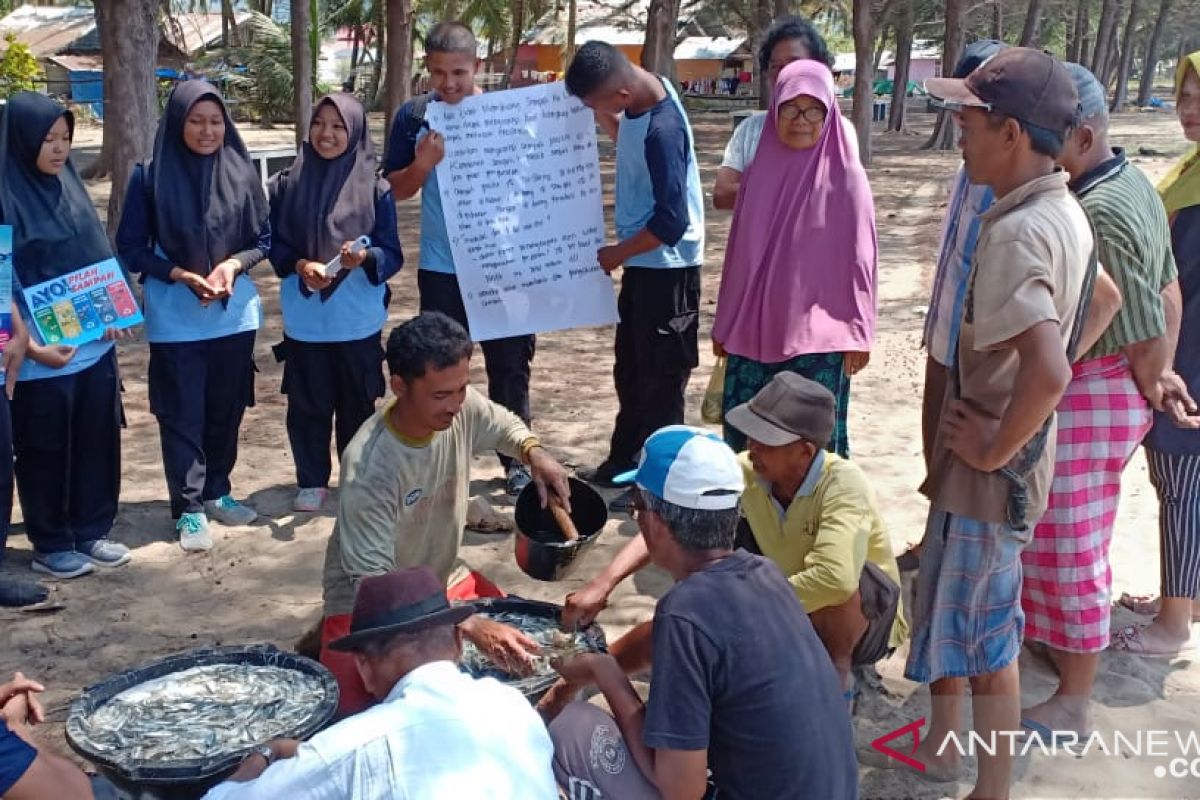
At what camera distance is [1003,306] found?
2.83m

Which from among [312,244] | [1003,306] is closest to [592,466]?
[312,244]

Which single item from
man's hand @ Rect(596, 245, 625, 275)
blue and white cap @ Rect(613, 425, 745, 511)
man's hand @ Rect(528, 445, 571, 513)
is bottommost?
man's hand @ Rect(528, 445, 571, 513)

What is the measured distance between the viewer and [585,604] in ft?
10.9

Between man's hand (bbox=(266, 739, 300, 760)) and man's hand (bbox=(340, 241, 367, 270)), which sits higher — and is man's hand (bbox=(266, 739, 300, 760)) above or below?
below

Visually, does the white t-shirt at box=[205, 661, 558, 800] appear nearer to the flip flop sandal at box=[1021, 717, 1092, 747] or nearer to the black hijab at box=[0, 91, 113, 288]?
the flip flop sandal at box=[1021, 717, 1092, 747]

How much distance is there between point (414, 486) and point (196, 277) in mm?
1814

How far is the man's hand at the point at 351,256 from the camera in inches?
194

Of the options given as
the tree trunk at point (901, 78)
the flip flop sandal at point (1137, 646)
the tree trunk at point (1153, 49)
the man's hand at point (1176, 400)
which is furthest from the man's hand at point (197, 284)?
the tree trunk at point (1153, 49)

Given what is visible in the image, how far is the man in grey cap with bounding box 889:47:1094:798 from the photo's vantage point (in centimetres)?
282

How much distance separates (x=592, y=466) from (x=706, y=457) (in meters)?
3.39

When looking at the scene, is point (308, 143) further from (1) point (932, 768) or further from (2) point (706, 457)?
(1) point (932, 768)

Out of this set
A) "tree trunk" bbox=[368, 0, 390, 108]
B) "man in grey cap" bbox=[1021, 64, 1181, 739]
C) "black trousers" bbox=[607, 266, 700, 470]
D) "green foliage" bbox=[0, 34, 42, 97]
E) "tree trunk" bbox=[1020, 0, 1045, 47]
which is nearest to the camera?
"man in grey cap" bbox=[1021, 64, 1181, 739]

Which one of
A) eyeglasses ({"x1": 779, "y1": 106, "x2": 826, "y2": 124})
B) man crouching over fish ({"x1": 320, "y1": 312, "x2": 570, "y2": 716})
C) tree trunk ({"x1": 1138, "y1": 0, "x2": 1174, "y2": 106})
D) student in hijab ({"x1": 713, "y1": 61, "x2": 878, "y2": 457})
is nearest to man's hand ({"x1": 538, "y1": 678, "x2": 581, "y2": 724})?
man crouching over fish ({"x1": 320, "y1": 312, "x2": 570, "y2": 716})

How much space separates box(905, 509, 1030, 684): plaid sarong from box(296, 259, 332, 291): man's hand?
2.84 m
